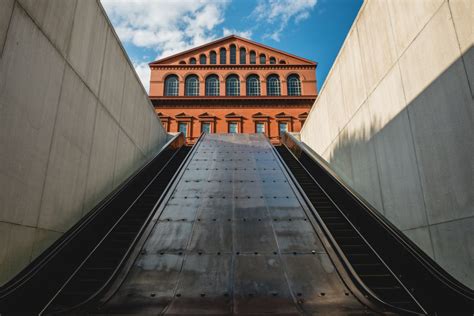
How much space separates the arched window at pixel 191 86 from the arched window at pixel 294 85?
9336 millimetres

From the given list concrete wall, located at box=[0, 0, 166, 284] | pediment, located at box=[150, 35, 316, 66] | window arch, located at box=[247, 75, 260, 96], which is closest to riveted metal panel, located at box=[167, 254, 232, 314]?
concrete wall, located at box=[0, 0, 166, 284]

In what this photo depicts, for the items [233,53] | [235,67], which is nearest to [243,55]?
[233,53]

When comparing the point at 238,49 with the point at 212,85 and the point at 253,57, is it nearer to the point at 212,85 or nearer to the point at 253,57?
the point at 253,57

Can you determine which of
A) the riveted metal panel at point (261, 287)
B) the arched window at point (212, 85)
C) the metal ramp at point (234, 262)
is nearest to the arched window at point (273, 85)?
the arched window at point (212, 85)

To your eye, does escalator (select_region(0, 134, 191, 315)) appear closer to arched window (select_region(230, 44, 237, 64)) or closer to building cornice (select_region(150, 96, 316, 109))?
building cornice (select_region(150, 96, 316, 109))

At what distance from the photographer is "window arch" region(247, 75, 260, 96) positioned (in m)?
34.8

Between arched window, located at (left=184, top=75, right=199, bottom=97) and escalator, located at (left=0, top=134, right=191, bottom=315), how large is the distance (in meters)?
26.4

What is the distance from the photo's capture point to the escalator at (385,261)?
4559 mm

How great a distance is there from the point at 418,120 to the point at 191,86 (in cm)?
3035

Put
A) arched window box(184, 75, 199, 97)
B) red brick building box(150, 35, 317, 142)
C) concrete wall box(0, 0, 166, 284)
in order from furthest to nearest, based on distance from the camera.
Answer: arched window box(184, 75, 199, 97) < red brick building box(150, 35, 317, 142) < concrete wall box(0, 0, 166, 284)

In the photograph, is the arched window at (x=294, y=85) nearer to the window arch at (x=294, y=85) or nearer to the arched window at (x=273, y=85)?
the window arch at (x=294, y=85)

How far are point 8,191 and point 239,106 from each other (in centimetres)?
2928

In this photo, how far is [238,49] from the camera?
36.8m

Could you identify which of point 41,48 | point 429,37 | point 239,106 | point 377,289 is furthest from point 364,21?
point 239,106
